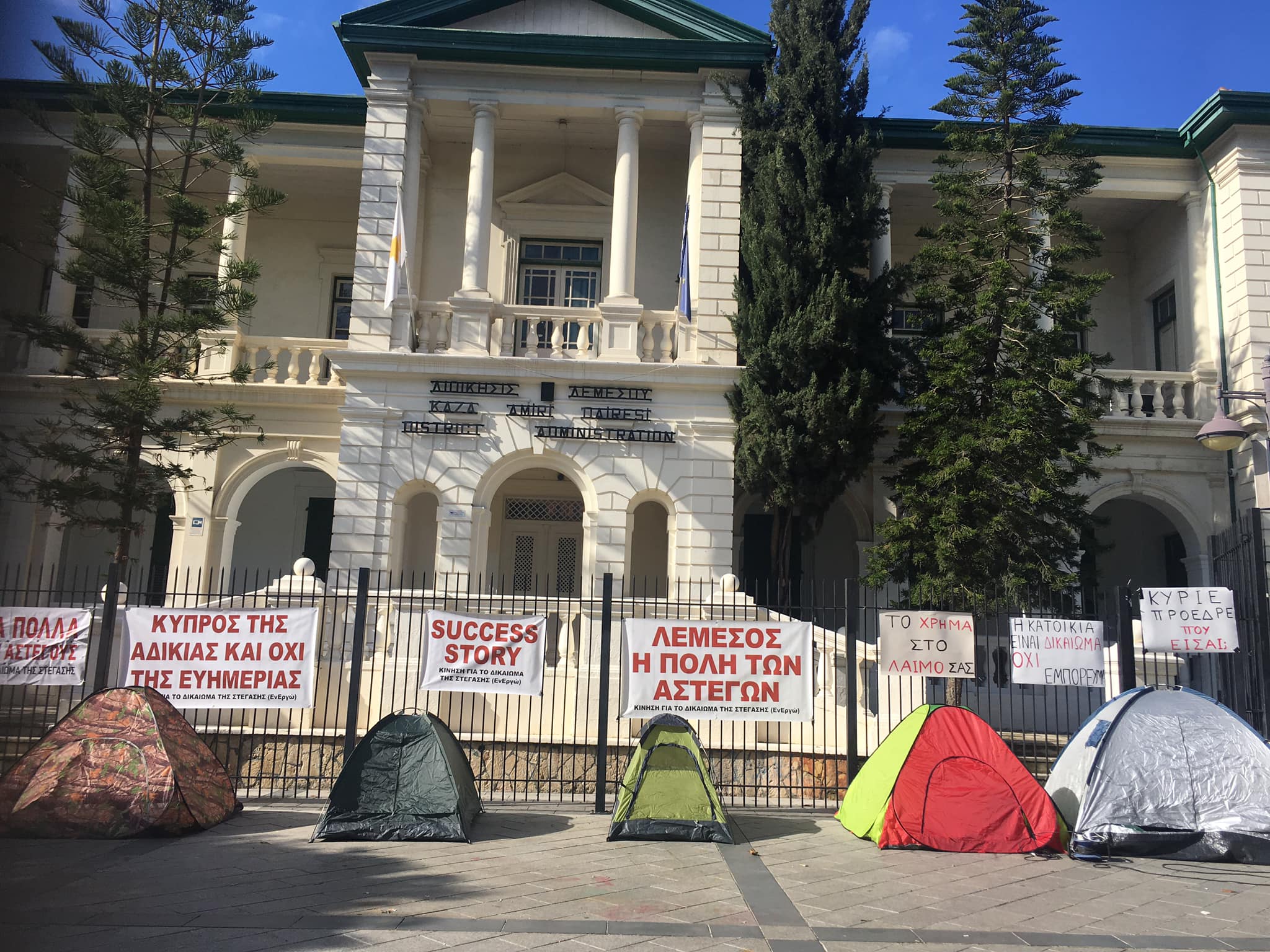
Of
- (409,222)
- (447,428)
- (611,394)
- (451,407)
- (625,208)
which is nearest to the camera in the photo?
(447,428)

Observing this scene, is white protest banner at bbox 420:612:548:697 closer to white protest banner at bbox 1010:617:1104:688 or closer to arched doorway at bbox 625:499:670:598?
white protest banner at bbox 1010:617:1104:688

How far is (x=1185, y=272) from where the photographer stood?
1939cm

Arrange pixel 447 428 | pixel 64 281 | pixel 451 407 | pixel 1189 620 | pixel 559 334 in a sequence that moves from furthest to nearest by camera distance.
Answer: pixel 64 281, pixel 559 334, pixel 451 407, pixel 447 428, pixel 1189 620

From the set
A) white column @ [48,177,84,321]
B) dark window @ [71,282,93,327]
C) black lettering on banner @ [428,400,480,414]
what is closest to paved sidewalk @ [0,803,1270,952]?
black lettering on banner @ [428,400,480,414]

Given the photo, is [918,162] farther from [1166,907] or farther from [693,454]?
[1166,907]

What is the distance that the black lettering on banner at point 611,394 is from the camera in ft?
55.8

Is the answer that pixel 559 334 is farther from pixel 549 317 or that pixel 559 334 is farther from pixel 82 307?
pixel 82 307

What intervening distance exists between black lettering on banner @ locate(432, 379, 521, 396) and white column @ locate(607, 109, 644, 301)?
2.45 m

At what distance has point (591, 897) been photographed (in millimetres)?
6973

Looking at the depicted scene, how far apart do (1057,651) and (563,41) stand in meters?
13.3

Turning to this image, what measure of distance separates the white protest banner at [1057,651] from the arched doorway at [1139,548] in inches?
441

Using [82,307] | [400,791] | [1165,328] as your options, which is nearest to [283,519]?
[82,307]

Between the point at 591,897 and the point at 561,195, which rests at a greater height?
the point at 561,195

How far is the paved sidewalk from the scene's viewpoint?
605cm
